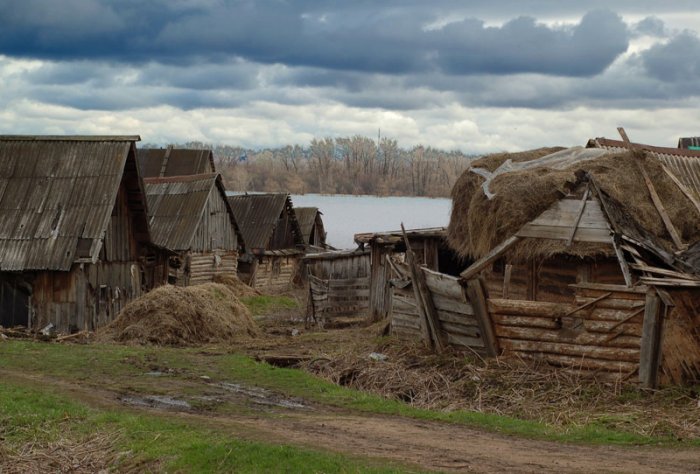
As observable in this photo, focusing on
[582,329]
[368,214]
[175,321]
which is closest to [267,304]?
[175,321]

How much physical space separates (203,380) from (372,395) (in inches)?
128

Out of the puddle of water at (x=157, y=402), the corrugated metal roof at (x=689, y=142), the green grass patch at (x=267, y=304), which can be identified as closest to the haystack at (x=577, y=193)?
the puddle of water at (x=157, y=402)

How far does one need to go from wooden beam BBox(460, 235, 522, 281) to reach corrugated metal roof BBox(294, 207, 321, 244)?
3729 centimetres

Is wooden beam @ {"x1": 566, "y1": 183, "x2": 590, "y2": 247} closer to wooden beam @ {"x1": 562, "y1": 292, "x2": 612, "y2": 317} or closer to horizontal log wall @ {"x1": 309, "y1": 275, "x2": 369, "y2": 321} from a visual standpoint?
wooden beam @ {"x1": 562, "y1": 292, "x2": 612, "y2": 317}

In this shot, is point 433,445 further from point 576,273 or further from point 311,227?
point 311,227

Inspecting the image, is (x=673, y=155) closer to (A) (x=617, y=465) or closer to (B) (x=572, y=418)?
(B) (x=572, y=418)

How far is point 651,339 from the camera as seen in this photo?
15461mm

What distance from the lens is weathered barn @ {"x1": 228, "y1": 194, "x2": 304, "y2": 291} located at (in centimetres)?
4950

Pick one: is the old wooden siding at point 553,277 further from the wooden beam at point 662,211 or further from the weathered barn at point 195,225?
the weathered barn at point 195,225

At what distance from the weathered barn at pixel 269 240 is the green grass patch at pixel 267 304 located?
5.41m

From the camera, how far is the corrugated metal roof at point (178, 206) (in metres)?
41.6

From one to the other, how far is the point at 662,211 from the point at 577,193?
5.71 feet

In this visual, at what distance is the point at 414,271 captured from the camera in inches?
782

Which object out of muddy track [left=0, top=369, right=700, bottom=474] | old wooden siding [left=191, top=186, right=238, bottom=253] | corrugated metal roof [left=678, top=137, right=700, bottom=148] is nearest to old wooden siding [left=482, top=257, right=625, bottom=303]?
muddy track [left=0, top=369, right=700, bottom=474]
